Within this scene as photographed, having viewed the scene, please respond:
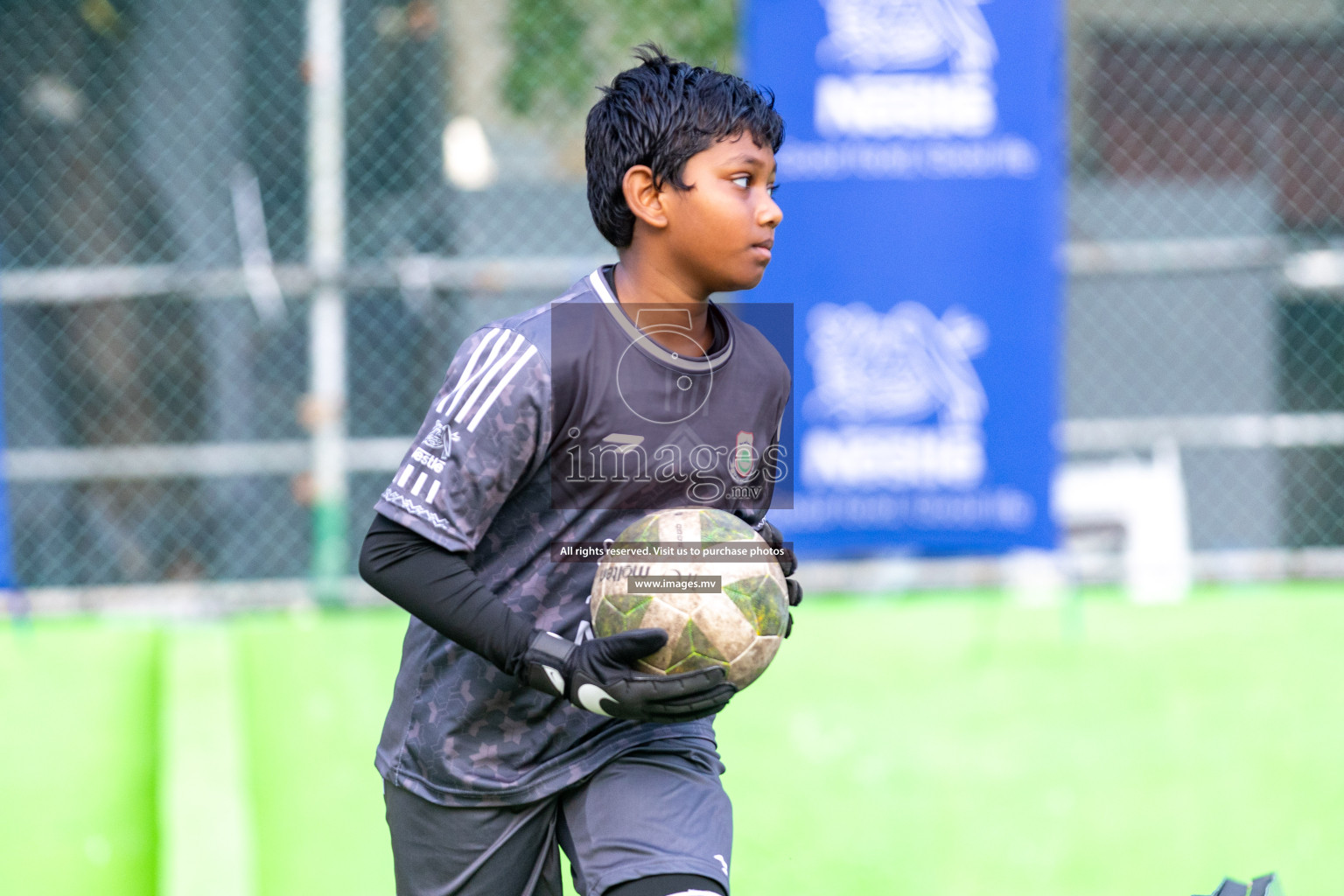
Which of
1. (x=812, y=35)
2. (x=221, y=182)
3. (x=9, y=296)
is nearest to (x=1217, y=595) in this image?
(x=812, y=35)

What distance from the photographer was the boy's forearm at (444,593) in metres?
2.05

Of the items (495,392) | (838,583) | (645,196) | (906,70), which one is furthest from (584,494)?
(838,583)

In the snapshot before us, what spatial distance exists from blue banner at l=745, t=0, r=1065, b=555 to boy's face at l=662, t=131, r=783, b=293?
3002 millimetres

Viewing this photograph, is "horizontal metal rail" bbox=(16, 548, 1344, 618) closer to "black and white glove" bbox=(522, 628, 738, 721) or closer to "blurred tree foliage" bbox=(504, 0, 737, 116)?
"blurred tree foliage" bbox=(504, 0, 737, 116)

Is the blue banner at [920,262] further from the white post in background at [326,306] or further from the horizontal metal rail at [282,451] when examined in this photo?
the white post in background at [326,306]

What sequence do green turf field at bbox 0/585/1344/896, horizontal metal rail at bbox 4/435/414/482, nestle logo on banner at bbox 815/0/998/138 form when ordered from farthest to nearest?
horizontal metal rail at bbox 4/435/414/482 → nestle logo on banner at bbox 815/0/998/138 → green turf field at bbox 0/585/1344/896

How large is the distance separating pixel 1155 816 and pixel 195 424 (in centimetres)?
444

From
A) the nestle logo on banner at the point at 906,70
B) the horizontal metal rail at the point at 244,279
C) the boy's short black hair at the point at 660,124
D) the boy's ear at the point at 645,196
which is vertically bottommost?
the boy's ear at the point at 645,196

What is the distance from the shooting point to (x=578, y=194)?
20.9ft

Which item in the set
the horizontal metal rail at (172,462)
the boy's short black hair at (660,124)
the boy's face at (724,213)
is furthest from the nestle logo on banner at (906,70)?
the boy's face at (724,213)

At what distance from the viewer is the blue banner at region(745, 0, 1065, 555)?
521cm

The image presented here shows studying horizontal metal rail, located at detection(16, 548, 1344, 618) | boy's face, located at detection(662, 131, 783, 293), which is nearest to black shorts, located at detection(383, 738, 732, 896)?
boy's face, located at detection(662, 131, 783, 293)

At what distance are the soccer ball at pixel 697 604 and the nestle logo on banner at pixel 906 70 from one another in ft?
11.2

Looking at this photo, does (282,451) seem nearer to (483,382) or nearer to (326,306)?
(326,306)
